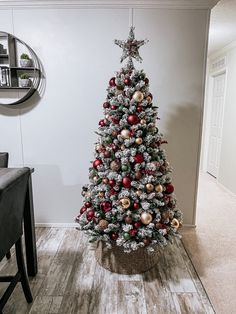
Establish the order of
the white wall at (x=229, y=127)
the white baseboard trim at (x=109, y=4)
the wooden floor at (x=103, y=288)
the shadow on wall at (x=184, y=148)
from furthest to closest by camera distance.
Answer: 1. the white wall at (x=229, y=127)
2. the shadow on wall at (x=184, y=148)
3. the white baseboard trim at (x=109, y=4)
4. the wooden floor at (x=103, y=288)

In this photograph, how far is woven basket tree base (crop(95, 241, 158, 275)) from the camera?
6.30 ft

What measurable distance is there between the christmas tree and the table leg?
43cm

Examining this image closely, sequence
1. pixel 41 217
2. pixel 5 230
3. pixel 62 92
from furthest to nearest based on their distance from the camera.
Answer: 1. pixel 41 217
2. pixel 62 92
3. pixel 5 230

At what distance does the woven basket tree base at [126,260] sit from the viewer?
1.92 meters

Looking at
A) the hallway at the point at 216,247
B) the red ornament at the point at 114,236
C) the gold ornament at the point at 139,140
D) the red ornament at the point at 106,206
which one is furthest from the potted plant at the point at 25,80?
the hallway at the point at 216,247

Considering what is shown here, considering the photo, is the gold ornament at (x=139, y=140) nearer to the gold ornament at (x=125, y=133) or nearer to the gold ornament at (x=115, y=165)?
the gold ornament at (x=125, y=133)

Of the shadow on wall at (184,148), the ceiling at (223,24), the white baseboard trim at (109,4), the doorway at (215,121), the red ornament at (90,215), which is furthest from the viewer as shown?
the doorway at (215,121)

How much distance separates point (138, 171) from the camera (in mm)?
1812

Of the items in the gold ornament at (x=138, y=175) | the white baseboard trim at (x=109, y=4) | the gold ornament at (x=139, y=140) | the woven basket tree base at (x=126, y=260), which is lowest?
the woven basket tree base at (x=126, y=260)

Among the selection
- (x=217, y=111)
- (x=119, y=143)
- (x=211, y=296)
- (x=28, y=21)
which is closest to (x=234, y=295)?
(x=211, y=296)

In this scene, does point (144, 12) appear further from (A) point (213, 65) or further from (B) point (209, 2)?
(A) point (213, 65)

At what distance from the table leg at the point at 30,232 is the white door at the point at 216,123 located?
12.7 ft

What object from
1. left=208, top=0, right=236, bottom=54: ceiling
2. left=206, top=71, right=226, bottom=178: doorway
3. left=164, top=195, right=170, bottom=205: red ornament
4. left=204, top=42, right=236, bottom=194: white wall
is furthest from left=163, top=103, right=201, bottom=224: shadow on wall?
left=206, top=71, right=226, bottom=178: doorway

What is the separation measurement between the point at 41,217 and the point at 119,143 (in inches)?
60.5
